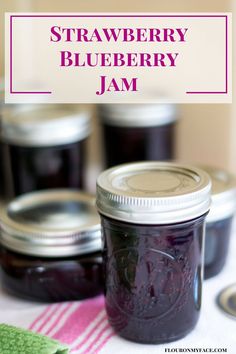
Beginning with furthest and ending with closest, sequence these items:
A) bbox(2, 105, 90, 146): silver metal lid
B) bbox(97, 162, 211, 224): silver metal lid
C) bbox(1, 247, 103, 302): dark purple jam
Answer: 1. bbox(2, 105, 90, 146): silver metal lid
2. bbox(1, 247, 103, 302): dark purple jam
3. bbox(97, 162, 211, 224): silver metal lid

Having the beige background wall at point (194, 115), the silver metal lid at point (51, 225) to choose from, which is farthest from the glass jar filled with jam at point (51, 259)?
the beige background wall at point (194, 115)

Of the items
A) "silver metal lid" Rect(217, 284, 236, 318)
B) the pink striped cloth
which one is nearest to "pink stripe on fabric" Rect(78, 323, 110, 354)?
the pink striped cloth

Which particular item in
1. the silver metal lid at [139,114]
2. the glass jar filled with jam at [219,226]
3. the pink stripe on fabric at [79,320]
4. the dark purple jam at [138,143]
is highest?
the silver metal lid at [139,114]

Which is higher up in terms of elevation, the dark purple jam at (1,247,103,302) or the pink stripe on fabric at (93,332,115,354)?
the dark purple jam at (1,247,103,302)

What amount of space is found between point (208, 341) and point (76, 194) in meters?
0.24

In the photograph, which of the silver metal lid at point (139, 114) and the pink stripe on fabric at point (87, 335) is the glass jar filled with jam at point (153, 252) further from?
the silver metal lid at point (139, 114)

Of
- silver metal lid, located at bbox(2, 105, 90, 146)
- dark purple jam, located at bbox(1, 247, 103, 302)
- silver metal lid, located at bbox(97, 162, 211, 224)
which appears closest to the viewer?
silver metal lid, located at bbox(97, 162, 211, 224)

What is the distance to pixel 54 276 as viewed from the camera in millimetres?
608

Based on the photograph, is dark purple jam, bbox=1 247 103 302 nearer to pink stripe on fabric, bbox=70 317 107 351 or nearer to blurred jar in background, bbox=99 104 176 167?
pink stripe on fabric, bbox=70 317 107 351

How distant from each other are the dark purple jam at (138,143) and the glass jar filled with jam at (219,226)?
6.3 inches

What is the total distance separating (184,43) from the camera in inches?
23.8

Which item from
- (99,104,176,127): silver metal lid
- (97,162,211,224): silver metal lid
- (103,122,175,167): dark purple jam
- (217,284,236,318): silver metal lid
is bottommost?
(217,284,236,318): silver metal lid

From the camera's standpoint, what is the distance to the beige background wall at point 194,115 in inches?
32.4

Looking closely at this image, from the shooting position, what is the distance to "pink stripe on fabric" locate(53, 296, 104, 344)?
566 mm
